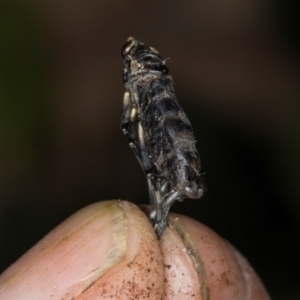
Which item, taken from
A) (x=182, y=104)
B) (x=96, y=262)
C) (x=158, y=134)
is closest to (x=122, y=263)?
(x=96, y=262)

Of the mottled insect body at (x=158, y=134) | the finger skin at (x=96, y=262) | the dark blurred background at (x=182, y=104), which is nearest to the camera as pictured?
the finger skin at (x=96, y=262)

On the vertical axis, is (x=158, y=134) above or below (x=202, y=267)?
above

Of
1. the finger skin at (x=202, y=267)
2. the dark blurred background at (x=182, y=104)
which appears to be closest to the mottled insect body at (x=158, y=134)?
the finger skin at (x=202, y=267)

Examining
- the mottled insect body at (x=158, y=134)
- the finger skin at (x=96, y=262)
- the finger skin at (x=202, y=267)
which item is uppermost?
the mottled insect body at (x=158, y=134)

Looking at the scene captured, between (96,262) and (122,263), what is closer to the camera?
(122,263)

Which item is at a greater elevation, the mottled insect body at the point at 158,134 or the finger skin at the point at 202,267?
the mottled insect body at the point at 158,134

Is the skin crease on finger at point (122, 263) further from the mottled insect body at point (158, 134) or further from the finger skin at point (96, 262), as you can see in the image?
the mottled insect body at point (158, 134)

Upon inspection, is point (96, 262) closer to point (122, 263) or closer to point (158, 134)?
point (122, 263)
